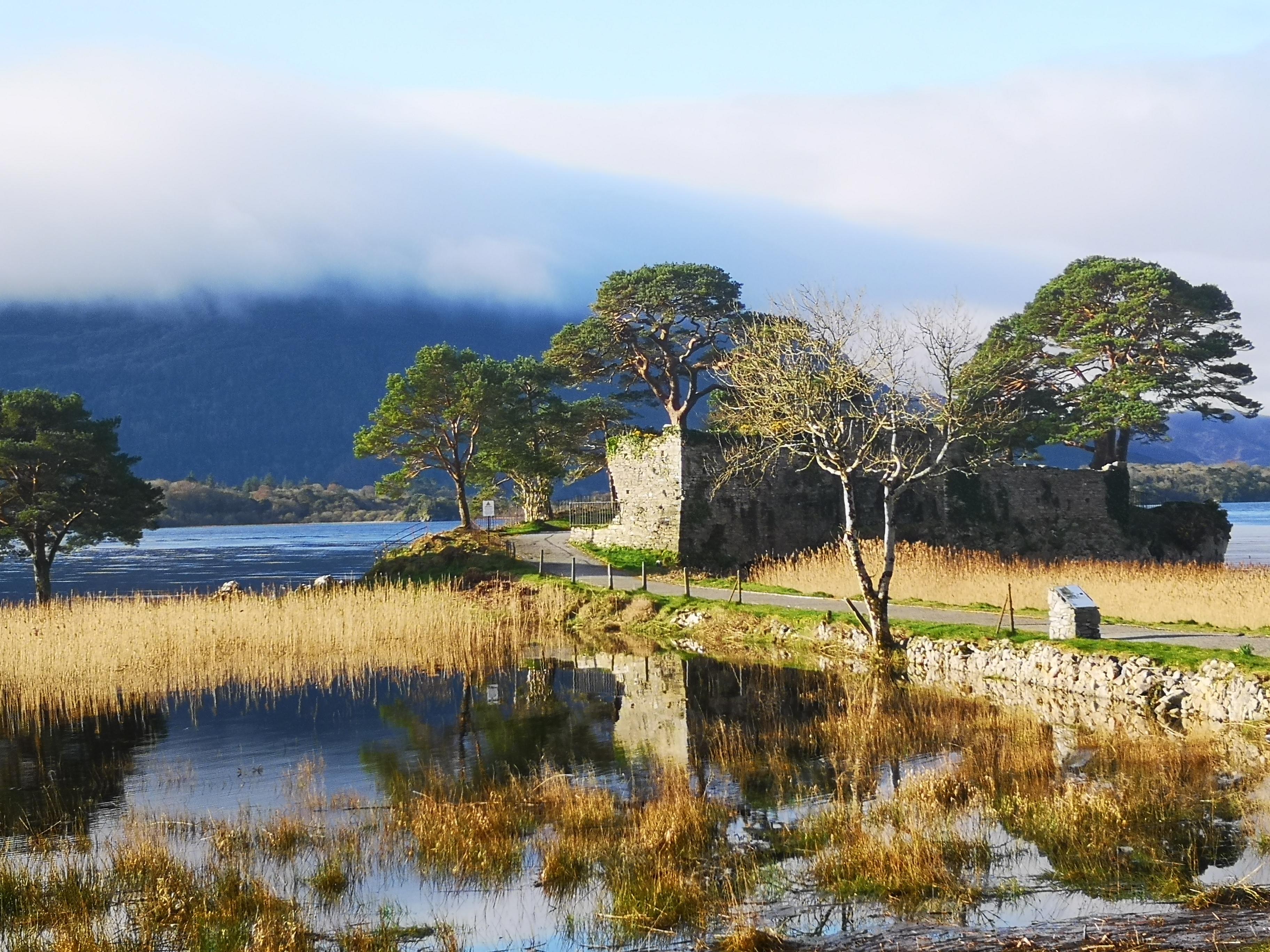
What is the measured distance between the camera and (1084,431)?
2151 inches

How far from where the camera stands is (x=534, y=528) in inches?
2226

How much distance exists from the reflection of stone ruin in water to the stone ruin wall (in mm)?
15250

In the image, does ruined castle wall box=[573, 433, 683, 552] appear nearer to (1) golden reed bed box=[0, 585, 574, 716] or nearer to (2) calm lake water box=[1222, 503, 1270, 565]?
(1) golden reed bed box=[0, 585, 574, 716]

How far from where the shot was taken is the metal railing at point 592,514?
53.6m

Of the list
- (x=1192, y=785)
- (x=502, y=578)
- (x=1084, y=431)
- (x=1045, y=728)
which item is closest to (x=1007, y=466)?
(x=1084, y=431)

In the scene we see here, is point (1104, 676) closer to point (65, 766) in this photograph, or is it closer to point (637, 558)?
point (65, 766)

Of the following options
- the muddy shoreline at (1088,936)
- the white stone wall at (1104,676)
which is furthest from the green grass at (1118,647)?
the muddy shoreline at (1088,936)

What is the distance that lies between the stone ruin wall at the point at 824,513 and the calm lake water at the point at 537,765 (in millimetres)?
16598

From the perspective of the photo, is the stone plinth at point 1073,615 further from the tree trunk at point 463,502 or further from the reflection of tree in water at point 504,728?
the tree trunk at point 463,502

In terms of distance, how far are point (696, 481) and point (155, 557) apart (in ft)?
251

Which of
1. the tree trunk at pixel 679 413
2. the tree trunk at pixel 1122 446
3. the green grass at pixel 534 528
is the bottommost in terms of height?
the green grass at pixel 534 528

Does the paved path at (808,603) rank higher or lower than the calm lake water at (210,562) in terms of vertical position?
higher

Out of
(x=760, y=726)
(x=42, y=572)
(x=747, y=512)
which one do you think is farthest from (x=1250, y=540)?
(x=42, y=572)

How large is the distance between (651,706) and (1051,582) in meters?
14.8
